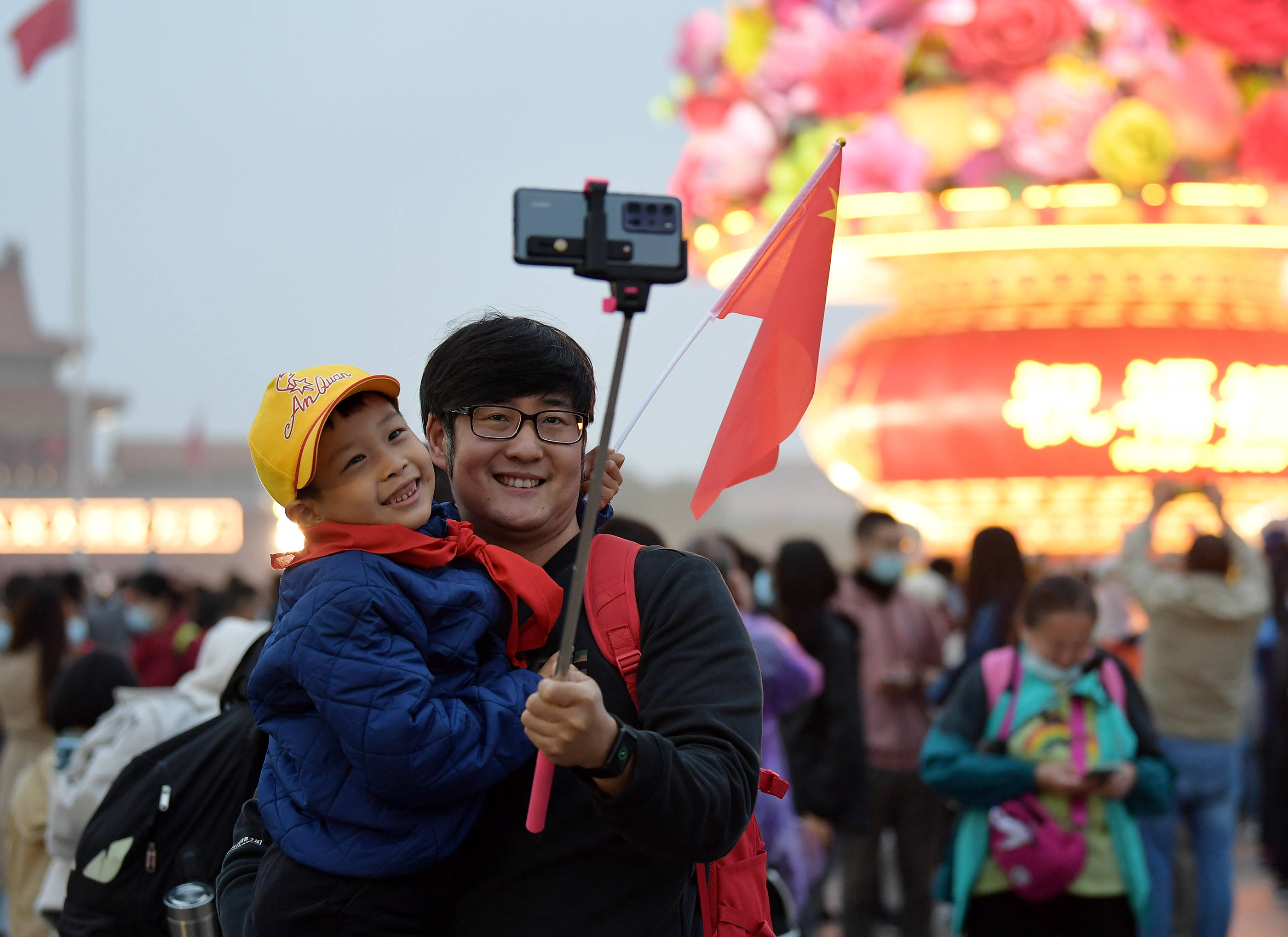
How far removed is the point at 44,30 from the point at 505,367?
17.9 m

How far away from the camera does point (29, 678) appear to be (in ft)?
15.3

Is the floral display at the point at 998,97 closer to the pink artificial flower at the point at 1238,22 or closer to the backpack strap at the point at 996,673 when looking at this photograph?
the pink artificial flower at the point at 1238,22

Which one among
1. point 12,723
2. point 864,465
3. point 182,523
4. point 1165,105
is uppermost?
point 1165,105

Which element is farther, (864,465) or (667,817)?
(864,465)

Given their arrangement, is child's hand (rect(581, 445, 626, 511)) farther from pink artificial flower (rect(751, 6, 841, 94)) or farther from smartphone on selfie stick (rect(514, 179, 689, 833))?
pink artificial flower (rect(751, 6, 841, 94))

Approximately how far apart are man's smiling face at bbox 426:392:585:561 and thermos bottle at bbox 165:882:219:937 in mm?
898

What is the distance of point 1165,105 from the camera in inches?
314

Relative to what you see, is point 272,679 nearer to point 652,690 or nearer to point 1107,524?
point 652,690

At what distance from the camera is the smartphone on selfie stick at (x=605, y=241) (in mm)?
1311

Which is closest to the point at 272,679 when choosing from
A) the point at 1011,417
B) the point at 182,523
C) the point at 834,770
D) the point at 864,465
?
the point at 834,770

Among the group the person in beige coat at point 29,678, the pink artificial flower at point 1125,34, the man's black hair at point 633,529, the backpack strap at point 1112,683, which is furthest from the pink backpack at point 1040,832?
the pink artificial flower at point 1125,34

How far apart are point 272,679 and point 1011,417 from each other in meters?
8.89

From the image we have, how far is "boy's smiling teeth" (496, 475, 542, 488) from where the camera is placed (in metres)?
1.50

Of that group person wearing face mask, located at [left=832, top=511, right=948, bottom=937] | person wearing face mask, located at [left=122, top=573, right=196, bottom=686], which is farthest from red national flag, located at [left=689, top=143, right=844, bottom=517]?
person wearing face mask, located at [left=122, top=573, right=196, bottom=686]
